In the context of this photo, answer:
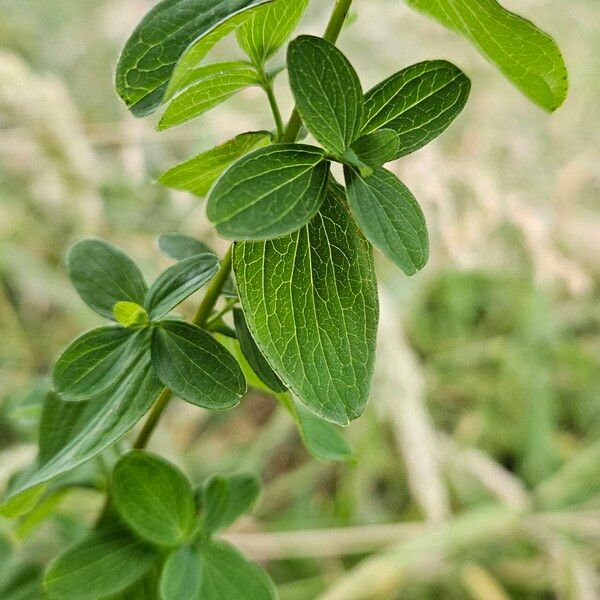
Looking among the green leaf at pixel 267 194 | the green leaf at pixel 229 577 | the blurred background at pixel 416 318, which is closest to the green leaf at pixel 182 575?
the green leaf at pixel 229 577

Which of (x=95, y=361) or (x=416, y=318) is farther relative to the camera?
(x=416, y=318)

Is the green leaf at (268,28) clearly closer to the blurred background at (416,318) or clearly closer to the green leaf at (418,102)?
the green leaf at (418,102)

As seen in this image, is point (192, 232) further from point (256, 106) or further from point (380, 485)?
point (380, 485)

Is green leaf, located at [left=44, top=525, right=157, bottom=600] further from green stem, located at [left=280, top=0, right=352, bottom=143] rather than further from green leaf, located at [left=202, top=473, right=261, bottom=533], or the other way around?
green stem, located at [left=280, top=0, right=352, bottom=143]

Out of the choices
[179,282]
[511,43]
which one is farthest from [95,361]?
[511,43]

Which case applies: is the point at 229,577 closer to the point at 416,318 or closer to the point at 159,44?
the point at 159,44

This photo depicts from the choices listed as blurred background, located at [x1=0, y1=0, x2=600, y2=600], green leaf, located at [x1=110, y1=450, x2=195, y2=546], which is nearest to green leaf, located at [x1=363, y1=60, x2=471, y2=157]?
green leaf, located at [x1=110, y1=450, x2=195, y2=546]

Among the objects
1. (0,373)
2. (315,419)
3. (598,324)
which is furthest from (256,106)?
(315,419)
